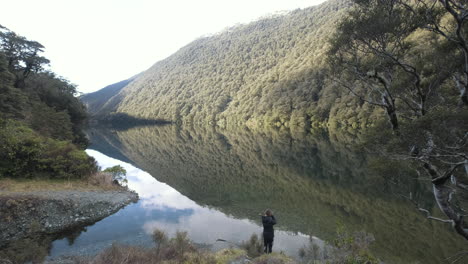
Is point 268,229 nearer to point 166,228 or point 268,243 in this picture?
point 268,243

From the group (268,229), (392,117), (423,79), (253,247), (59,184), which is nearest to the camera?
(392,117)

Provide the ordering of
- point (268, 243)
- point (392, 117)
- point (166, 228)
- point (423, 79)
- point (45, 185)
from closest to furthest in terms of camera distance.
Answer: point (392, 117), point (268, 243), point (423, 79), point (166, 228), point (45, 185)

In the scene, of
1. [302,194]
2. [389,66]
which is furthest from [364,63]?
[302,194]

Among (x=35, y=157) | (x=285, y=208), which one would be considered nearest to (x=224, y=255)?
(x=285, y=208)

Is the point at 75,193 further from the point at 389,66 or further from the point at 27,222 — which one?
the point at 389,66

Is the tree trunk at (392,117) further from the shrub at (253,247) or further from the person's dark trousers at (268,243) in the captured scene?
the shrub at (253,247)

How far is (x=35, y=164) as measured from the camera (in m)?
23.2

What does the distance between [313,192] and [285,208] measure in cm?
573

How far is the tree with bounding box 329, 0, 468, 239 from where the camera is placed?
810cm

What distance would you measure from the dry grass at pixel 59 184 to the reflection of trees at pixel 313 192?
881cm

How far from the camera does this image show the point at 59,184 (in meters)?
22.9

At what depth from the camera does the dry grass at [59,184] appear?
19.5 m

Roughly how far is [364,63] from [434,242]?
1175 centimetres

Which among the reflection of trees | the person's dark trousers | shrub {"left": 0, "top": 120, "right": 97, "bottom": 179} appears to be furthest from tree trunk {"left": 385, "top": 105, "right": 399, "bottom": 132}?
shrub {"left": 0, "top": 120, "right": 97, "bottom": 179}
